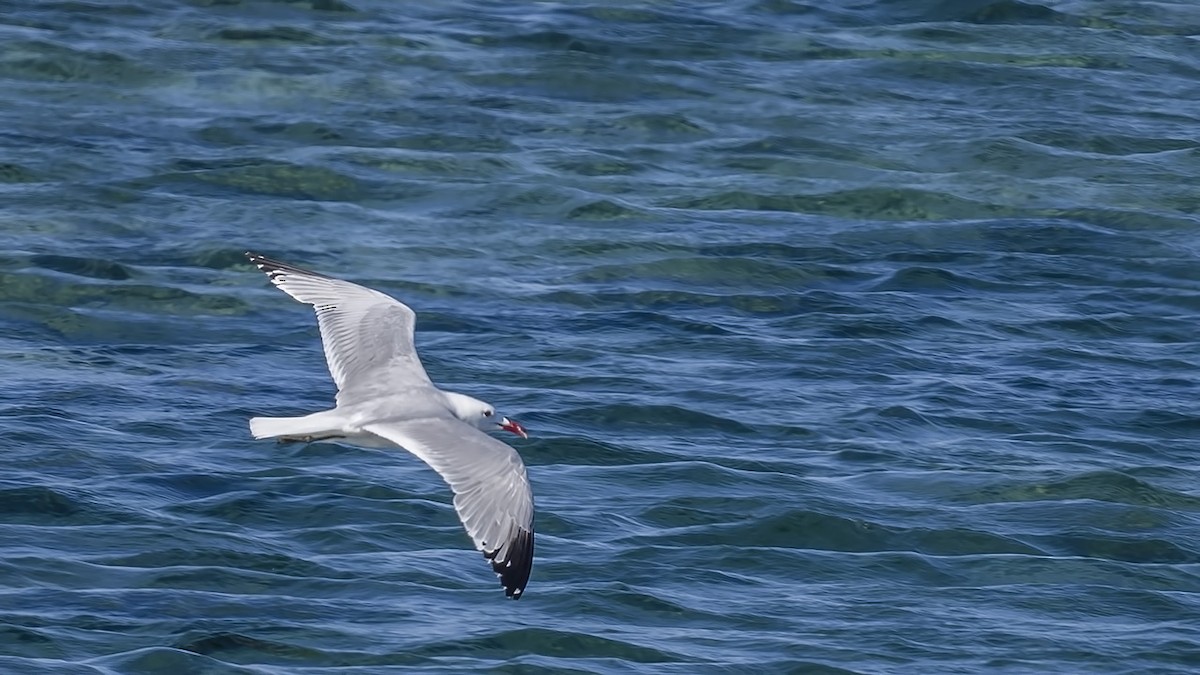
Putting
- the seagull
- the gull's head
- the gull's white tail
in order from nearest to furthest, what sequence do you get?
the seagull, the gull's white tail, the gull's head

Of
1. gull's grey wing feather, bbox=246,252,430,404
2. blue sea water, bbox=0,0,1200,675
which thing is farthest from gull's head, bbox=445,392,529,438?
blue sea water, bbox=0,0,1200,675

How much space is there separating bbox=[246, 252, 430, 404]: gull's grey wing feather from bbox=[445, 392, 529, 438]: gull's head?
0.63 ft

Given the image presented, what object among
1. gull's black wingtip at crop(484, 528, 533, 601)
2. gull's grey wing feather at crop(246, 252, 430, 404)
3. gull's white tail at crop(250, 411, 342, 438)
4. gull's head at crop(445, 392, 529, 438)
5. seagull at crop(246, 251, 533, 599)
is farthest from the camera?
gull's grey wing feather at crop(246, 252, 430, 404)

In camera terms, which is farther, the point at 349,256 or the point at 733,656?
the point at 349,256

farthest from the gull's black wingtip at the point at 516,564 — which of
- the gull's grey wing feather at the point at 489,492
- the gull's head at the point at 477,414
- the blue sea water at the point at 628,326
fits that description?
the gull's head at the point at 477,414

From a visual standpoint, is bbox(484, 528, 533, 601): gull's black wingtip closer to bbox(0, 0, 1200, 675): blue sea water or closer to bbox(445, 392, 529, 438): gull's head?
bbox(0, 0, 1200, 675): blue sea water

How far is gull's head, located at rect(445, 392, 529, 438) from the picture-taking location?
31.2ft

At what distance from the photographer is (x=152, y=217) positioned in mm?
14445

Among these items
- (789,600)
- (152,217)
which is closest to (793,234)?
(152,217)

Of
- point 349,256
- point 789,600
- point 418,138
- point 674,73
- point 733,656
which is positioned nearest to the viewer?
point 733,656

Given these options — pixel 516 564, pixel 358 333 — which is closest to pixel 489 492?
pixel 516 564

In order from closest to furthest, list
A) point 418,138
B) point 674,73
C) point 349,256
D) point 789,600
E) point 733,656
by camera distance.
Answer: point 733,656
point 789,600
point 349,256
point 418,138
point 674,73

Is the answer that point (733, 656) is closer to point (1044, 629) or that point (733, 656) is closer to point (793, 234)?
point (1044, 629)

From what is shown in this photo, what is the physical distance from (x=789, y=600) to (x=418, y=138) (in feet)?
22.9
